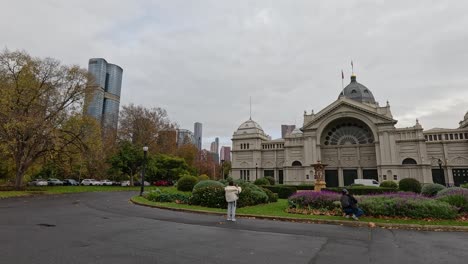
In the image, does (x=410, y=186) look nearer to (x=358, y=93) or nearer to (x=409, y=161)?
(x=409, y=161)

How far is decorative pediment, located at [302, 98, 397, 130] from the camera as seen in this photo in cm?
4859

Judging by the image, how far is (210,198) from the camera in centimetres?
1695

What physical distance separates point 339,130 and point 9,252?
54.8 metres

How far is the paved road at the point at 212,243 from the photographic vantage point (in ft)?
20.2

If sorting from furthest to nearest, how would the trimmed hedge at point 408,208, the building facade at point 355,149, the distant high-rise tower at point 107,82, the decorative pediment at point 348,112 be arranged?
the distant high-rise tower at point 107,82 < the decorative pediment at point 348,112 < the building facade at point 355,149 < the trimmed hedge at point 408,208

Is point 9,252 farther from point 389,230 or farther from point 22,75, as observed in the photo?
point 22,75

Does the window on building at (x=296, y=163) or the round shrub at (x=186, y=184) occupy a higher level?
the window on building at (x=296, y=163)

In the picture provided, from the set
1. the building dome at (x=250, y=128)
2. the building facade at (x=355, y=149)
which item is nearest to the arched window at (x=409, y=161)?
the building facade at (x=355, y=149)

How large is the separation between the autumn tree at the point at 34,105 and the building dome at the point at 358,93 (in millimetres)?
52939

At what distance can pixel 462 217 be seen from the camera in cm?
1286

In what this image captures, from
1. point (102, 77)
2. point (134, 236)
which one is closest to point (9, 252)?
point (134, 236)

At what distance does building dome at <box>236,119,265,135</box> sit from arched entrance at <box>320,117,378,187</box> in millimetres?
15604

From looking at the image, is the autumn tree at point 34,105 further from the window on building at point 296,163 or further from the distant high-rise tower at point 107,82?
the window on building at point 296,163

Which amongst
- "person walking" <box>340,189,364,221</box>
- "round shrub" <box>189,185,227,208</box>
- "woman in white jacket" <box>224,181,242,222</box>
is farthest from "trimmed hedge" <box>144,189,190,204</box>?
"person walking" <box>340,189,364,221</box>
